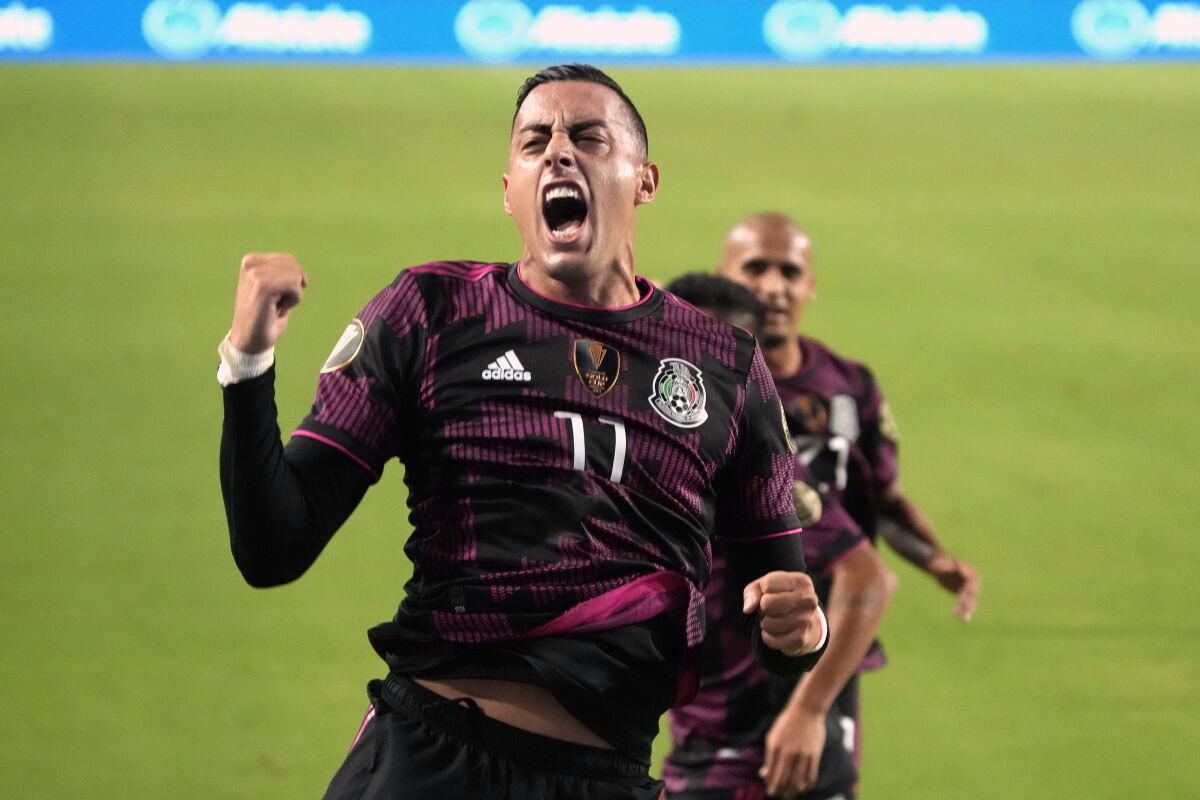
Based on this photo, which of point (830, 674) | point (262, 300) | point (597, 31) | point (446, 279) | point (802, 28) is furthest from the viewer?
point (802, 28)

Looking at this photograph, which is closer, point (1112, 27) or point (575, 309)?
point (575, 309)

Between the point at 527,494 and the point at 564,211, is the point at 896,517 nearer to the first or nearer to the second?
the point at 564,211

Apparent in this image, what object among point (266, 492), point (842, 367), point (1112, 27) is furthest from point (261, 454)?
point (1112, 27)

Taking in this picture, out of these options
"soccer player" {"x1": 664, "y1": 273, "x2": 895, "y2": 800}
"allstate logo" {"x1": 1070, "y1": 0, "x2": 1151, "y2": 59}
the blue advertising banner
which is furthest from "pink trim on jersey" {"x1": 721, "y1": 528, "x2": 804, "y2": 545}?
"allstate logo" {"x1": 1070, "y1": 0, "x2": 1151, "y2": 59}

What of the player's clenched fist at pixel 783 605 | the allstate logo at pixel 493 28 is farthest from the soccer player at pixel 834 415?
the allstate logo at pixel 493 28

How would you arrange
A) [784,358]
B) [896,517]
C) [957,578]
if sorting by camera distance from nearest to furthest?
[784,358]
[957,578]
[896,517]

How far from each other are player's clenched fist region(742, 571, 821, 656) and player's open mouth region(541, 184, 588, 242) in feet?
1.97

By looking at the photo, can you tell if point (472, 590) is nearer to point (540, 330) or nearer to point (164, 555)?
point (540, 330)

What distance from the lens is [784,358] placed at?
3953 mm

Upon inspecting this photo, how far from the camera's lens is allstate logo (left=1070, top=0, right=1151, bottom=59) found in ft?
36.6

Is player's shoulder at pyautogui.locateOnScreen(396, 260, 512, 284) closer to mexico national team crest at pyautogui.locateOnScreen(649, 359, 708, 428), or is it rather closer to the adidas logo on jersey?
the adidas logo on jersey

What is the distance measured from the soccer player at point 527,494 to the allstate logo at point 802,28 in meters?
8.79

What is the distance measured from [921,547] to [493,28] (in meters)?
7.21

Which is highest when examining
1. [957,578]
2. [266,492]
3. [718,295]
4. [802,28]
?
[802,28]
